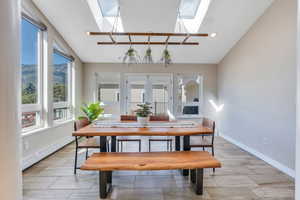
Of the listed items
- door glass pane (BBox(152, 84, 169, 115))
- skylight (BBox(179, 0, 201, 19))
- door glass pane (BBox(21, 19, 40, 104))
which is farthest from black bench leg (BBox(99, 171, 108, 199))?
door glass pane (BBox(152, 84, 169, 115))

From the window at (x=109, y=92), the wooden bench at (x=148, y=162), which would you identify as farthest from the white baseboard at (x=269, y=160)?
the window at (x=109, y=92)

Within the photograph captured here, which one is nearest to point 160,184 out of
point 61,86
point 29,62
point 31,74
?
point 31,74

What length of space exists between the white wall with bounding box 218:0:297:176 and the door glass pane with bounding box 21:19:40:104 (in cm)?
431

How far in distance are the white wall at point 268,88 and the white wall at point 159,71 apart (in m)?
1.02

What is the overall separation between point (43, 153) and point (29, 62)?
170 cm

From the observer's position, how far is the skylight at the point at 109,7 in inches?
145

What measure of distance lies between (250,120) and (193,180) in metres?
2.20

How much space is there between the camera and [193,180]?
2.52 m

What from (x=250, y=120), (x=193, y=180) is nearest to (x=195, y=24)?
(x=250, y=120)

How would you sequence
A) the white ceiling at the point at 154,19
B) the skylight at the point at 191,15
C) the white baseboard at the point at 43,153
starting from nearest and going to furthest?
the white baseboard at the point at 43,153
the white ceiling at the point at 154,19
the skylight at the point at 191,15

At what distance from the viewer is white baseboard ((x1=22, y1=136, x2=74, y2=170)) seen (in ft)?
9.65

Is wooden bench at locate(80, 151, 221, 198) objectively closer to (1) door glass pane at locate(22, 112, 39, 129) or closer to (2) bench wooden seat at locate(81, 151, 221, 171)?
(2) bench wooden seat at locate(81, 151, 221, 171)

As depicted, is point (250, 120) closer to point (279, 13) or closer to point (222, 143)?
point (222, 143)

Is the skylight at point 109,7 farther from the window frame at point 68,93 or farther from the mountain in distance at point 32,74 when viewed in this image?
the mountain in distance at point 32,74
